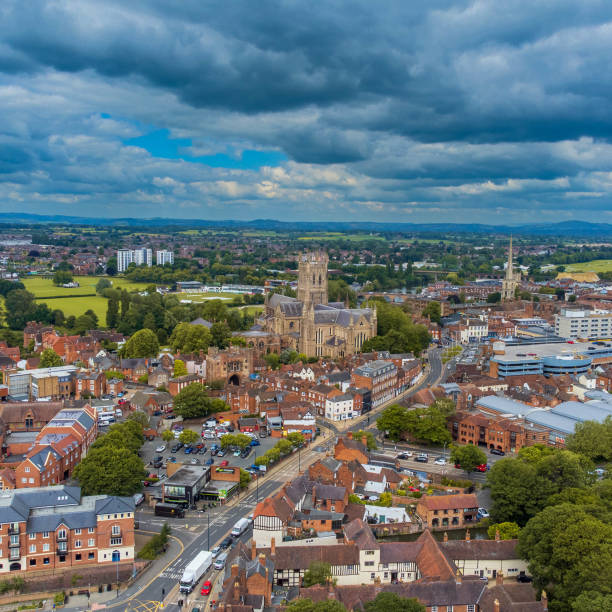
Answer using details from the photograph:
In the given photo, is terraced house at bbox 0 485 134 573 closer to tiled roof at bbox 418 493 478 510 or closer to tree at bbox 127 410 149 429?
tree at bbox 127 410 149 429

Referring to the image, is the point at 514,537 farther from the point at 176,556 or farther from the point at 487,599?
the point at 176,556

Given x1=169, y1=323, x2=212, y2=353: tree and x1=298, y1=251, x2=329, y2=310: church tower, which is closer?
x1=169, y1=323, x2=212, y2=353: tree

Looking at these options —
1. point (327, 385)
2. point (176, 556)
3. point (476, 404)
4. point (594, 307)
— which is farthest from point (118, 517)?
point (594, 307)

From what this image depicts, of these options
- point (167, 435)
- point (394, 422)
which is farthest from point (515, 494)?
point (167, 435)

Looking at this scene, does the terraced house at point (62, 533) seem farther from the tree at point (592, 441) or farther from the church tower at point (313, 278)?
the church tower at point (313, 278)

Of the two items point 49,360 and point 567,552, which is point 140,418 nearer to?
point 49,360

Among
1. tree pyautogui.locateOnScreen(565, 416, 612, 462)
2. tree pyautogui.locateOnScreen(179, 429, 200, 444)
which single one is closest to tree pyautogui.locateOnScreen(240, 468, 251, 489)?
tree pyautogui.locateOnScreen(179, 429, 200, 444)
